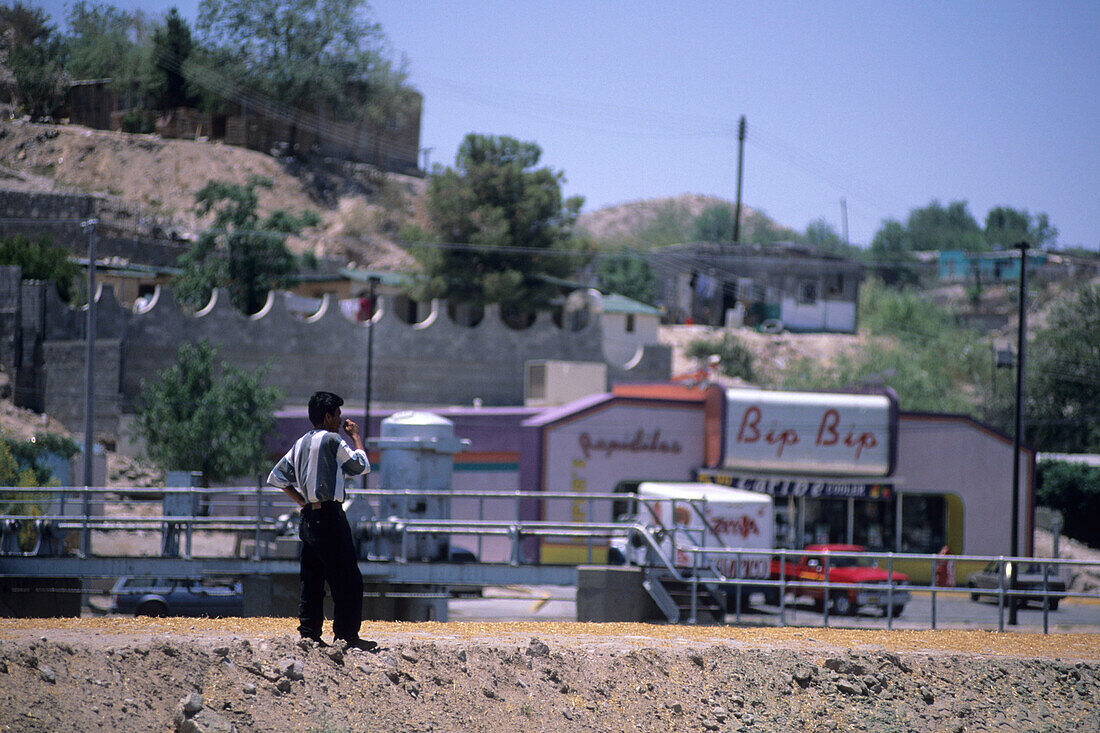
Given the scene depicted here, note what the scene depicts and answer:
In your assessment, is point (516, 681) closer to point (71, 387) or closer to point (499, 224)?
point (71, 387)

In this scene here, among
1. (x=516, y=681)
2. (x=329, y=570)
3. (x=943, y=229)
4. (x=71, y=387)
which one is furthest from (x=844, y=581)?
(x=943, y=229)

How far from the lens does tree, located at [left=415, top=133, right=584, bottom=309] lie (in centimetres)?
6062

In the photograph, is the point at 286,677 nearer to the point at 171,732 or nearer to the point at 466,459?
the point at 171,732

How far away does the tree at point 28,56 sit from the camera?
1448 inches

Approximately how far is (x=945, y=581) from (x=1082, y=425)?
27.4 metres

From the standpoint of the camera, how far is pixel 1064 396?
59.1m

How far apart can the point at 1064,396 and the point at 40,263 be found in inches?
1883

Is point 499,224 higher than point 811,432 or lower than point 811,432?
higher

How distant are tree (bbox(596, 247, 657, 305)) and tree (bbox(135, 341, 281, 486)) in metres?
48.0

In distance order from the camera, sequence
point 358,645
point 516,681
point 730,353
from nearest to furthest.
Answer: point 358,645 < point 516,681 < point 730,353

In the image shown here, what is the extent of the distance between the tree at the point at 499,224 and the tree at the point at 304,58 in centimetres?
2624

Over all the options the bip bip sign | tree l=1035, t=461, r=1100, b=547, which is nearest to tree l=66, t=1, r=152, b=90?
the bip bip sign

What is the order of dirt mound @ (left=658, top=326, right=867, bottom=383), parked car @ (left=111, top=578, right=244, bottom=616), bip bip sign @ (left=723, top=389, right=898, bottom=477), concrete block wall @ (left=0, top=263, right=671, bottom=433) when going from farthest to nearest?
dirt mound @ (left=658, top=326, right=867, bottom=383) < concrete block wall @ (left=0, top=263, right=671, bottom=433) < bip bip sign @ (left=723, top=389, right=898, bottom=477) < parked car @ (left=111, top=578, right=244, bottom=616)

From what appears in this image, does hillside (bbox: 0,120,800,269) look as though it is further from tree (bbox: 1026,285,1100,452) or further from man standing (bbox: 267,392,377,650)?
man standing (bbox: 267,392,377,650)
